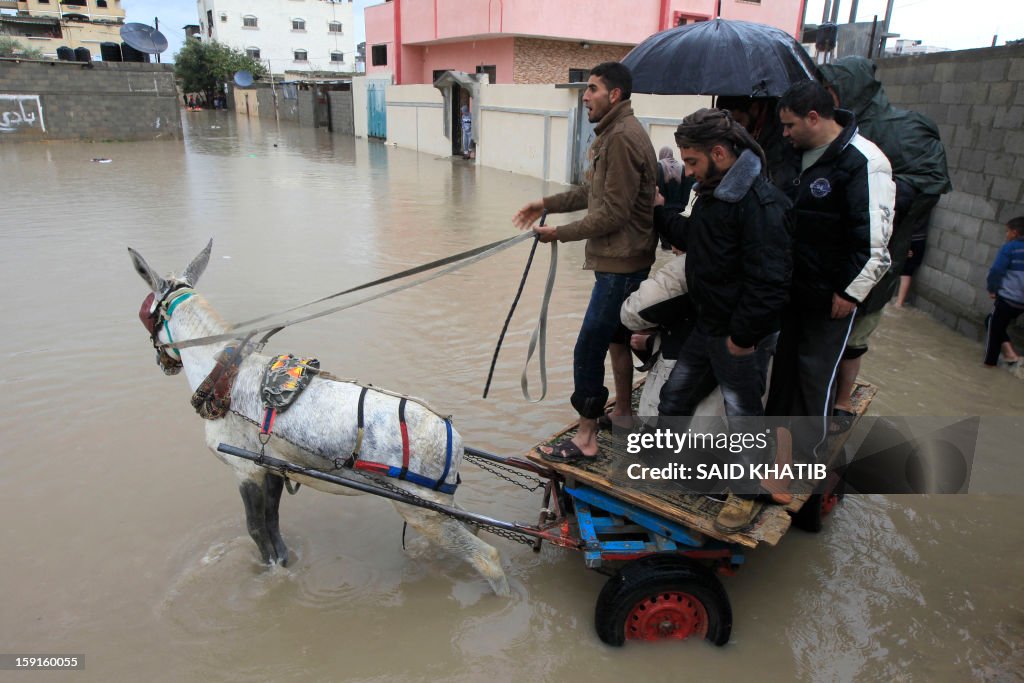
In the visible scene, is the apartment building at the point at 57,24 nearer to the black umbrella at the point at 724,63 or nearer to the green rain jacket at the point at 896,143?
the black umbrella at the point at 724,63

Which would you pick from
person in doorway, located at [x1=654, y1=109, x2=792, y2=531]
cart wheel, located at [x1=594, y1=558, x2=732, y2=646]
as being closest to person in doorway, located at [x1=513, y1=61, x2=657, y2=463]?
person in doorway, located at [x1=654, y1=109, x2=792, y2=531]

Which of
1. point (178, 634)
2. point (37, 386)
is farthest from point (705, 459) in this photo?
point (37, 386)

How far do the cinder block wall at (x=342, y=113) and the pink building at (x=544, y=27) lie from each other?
6.07 m

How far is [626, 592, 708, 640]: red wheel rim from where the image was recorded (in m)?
3.01

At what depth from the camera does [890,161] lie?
3701mm

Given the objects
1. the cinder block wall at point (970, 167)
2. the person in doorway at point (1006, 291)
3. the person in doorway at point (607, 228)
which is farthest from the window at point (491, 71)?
the person in doorway at point (607, 228)

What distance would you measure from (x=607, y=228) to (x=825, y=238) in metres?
1.01

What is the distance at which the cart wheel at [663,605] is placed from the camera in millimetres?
2895

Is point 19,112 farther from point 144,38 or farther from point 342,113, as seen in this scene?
point 342,113

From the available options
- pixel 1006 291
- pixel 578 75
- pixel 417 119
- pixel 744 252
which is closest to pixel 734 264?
pixel 744 252

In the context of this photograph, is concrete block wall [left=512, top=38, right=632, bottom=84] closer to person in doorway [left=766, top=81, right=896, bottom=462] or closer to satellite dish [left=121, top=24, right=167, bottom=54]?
satellite dish [left=121, top=24, right=167, bottom=54]

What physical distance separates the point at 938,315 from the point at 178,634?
7.93 m

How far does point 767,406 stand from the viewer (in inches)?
136

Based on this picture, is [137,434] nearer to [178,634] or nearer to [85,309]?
[178,634]
